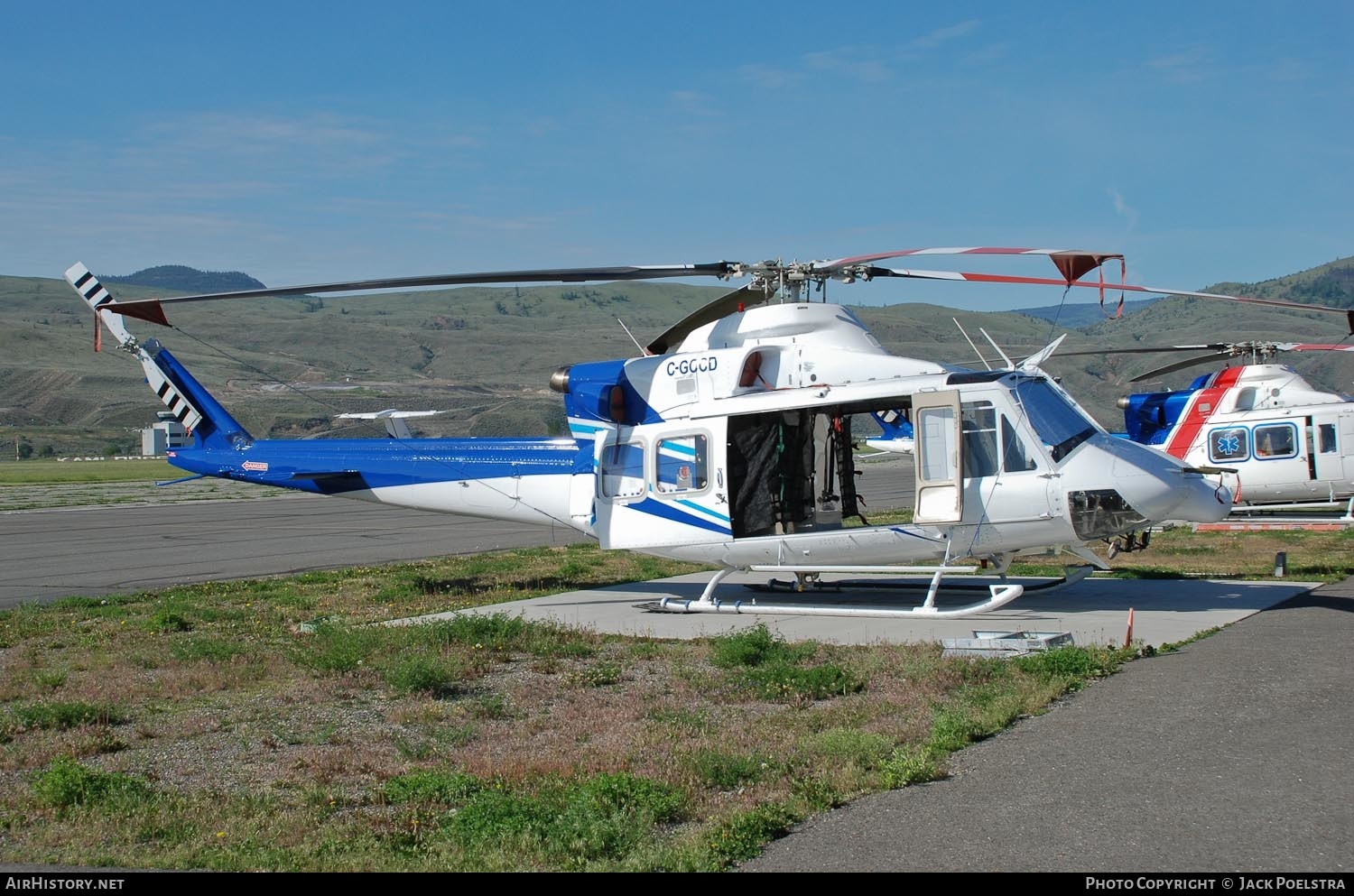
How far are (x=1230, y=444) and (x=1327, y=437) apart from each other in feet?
5.49

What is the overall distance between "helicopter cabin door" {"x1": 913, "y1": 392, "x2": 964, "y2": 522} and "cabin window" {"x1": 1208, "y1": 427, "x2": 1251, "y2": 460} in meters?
13.3

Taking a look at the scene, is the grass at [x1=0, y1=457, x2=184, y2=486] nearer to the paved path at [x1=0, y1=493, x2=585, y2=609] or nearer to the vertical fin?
the paved path at [x1=0, y1=493, x2=585, y2=609]

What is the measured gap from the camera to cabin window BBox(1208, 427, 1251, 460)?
23453 millimetres

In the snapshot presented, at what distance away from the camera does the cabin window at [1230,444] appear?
23453 millimetres

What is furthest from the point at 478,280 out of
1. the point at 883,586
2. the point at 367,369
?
the point at 367,369

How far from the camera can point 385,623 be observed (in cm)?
1327

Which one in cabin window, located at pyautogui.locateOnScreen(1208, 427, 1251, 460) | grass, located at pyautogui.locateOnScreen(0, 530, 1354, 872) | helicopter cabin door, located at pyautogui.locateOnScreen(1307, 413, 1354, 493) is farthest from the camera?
cabin window, located at pyautogui.locateOnScreen(1208, 427, 1251, 460)

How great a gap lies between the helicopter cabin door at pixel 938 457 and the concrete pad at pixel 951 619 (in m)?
1.23

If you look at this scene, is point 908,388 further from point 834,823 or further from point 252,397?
point 252,397

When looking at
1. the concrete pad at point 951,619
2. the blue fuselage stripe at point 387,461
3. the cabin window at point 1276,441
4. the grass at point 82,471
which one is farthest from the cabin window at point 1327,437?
the grass at point 82,471

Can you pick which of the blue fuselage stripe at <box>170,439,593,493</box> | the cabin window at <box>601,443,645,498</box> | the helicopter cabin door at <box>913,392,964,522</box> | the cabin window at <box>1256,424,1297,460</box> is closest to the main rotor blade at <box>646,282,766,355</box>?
the cabin window at <box>601,443,645,498</box>

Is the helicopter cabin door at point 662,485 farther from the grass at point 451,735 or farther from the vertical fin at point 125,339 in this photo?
the vertical fin at point 125,339

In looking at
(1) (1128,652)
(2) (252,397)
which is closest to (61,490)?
(1) (1128,652)
